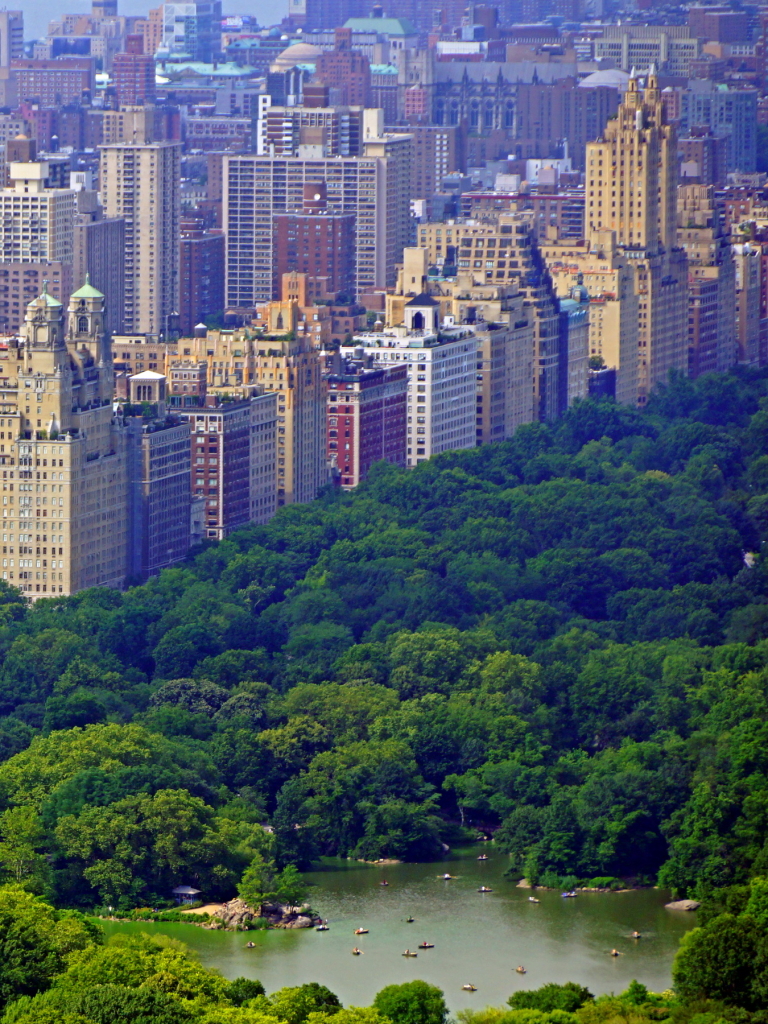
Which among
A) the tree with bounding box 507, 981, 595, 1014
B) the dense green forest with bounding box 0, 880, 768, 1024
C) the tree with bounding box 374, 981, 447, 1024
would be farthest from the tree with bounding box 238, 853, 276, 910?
the tree with bounding box 374, 981, 447, 1024

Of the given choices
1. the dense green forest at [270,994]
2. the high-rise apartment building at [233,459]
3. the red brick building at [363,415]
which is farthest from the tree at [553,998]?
the red brick building at [363,415]

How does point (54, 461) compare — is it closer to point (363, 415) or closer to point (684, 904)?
point (363, 415)

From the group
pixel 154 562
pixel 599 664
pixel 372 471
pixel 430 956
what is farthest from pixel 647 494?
pixel 430 956

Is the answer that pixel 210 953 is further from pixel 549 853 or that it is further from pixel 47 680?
pixel 47 680

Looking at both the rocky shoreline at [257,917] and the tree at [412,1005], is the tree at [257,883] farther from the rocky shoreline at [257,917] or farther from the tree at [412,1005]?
the tree at [412,1005]

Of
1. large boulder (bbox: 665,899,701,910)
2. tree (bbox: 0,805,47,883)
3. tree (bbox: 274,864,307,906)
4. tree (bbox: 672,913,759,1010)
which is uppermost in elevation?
tree (bbox: 672,913,759,1010)

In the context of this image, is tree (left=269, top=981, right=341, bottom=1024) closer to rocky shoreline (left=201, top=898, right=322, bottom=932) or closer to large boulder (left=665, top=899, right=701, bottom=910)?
rocky shoreline (left=201, top=898, right=322, bottom=932)

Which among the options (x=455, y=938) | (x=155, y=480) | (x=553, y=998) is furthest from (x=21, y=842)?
(x=155, y=480)
